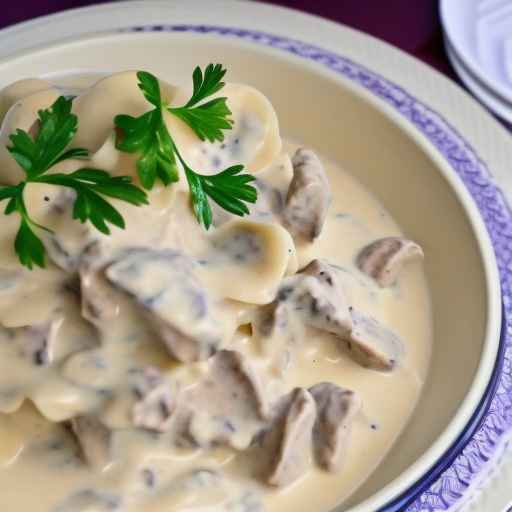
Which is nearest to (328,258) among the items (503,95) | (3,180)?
(3,180)

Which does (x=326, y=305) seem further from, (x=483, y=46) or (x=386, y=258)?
(x=483, y=46)

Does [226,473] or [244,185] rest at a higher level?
[244,185]

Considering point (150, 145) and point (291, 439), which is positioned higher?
point (150, 145)

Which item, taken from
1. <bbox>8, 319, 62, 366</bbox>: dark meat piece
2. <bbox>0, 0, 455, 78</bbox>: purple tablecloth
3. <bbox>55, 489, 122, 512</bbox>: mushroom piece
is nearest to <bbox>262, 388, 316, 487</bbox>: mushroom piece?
<bbox>55, 489, 122, 512</bbox>: mushroom piece

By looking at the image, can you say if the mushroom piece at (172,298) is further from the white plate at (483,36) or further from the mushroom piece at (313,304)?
the white plate at (483,36)

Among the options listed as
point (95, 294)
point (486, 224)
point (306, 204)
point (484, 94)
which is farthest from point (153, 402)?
point (484, 94)

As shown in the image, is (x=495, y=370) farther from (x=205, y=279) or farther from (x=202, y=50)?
(x=202, y=50)

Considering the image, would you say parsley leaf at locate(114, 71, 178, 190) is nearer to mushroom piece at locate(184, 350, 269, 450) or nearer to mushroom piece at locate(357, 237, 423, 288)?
mushroom piece at locate(184, 350, 269, 450)
